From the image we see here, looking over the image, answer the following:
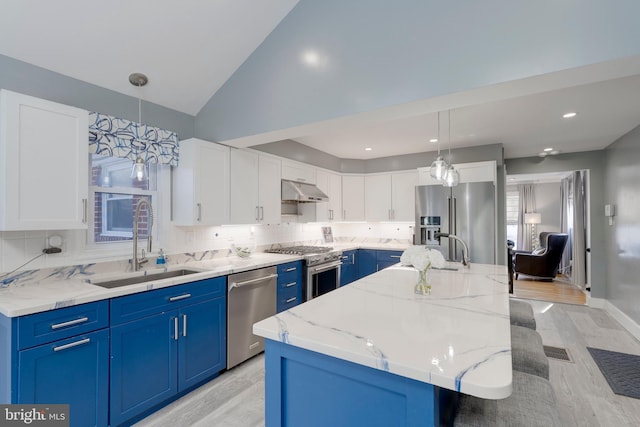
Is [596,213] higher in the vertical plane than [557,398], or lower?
higher

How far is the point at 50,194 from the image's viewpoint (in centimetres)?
200

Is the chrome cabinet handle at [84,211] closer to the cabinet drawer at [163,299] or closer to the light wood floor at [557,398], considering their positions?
the cabinet drawer at [163,299]

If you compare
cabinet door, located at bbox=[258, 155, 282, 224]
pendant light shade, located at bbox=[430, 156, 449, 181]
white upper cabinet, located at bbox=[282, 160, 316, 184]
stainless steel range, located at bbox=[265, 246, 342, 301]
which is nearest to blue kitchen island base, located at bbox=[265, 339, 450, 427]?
pendant light shade, located at bbox=[430, 156, 449, 181]

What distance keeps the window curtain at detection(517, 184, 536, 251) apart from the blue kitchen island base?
9.16m

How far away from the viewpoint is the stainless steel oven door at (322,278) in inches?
146

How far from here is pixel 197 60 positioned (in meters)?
2.63

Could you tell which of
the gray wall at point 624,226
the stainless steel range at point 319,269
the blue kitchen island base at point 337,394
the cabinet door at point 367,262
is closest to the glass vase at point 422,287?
the blue kitchen island base at point 337,394

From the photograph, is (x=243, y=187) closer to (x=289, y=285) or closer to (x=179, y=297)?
(x=289, y=285)

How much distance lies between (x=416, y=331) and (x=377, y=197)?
13.7ft

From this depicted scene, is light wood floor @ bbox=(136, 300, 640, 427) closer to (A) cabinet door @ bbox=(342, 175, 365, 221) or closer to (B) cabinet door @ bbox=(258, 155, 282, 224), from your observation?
(B) cabinet door @ bbox=(258, 155, 282, 224)

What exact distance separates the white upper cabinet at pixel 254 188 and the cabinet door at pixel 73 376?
1.64 m

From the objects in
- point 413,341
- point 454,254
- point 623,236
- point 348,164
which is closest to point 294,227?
point 348,164

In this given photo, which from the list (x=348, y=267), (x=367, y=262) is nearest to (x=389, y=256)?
(x=367, y=262)

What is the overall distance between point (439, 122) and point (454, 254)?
181 centimetres
